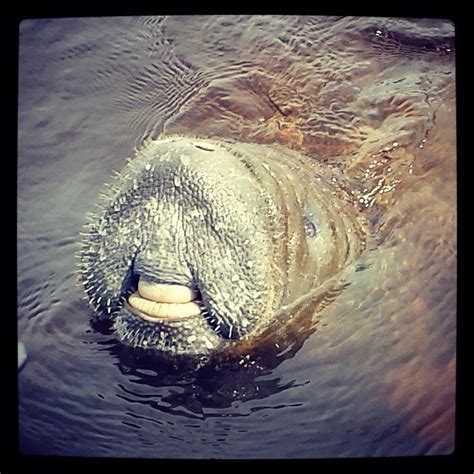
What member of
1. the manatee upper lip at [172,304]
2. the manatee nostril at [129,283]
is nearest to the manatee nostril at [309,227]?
the manatee upper lip at [172,304]

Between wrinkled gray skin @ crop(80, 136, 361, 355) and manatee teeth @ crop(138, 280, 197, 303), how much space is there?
0.02 metres

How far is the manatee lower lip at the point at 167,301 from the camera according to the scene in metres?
1.44

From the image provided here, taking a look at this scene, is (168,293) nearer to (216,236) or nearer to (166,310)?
(166,310)

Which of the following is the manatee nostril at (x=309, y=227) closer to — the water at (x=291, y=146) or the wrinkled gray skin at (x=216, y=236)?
the wrinkled gray skin at (x=216, y=236)

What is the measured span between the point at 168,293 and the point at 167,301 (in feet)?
0.07

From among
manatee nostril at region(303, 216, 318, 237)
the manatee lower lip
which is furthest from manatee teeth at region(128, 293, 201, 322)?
manatee nostril at region(303, 216, 318, 237)

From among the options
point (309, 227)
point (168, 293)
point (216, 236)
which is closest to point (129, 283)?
point (168, 293)

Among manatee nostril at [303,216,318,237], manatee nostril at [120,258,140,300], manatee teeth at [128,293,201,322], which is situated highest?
manatee nostril at [303,216,318,237]

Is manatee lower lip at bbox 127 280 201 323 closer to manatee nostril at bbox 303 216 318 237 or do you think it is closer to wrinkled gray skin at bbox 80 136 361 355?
wrinkled gray skin at bbox 80 136 361 355

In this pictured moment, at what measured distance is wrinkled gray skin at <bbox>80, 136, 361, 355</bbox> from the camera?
1.43 m

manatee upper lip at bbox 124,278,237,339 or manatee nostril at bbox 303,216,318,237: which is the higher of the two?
manatee nostril at bbox 303,216,318,237

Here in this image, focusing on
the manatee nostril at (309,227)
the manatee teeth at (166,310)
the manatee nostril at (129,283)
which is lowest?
the manatee teeth at (166,310)

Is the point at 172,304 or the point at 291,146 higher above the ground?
the point at 291,146

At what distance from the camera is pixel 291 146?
157 cm
